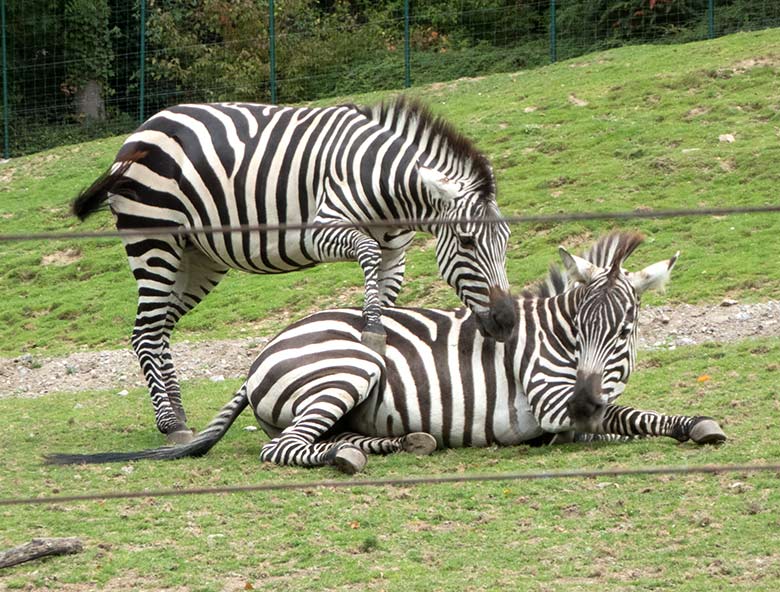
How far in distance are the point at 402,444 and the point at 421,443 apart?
0.13 meters

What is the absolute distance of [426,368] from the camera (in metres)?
8.22

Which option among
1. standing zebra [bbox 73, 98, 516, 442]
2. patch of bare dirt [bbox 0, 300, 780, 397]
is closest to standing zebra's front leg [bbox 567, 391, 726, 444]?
standing zebra [bbox 73, 98, 516, 442]

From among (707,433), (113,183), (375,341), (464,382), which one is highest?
(113,183)

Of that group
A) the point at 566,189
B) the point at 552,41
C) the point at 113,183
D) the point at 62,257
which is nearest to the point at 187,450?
the point at 113,183

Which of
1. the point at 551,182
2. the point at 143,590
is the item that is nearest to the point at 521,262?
the point at 551,182

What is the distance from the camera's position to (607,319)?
25.4ft

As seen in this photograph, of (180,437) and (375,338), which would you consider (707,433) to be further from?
(180,437)

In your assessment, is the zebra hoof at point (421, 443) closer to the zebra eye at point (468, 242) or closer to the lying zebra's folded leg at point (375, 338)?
the lying zebra's folded leg at point (375, 338)

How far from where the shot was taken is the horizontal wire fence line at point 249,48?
1067 inches

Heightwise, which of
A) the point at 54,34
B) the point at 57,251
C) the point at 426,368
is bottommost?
the point at 57,251

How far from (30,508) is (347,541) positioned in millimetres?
2099

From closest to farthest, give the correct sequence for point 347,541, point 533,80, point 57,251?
point 347,541 < point 57,251 < point 533,80

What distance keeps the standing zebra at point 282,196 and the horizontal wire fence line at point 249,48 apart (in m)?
17.3

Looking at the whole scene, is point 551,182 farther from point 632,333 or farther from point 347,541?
point 347,541
